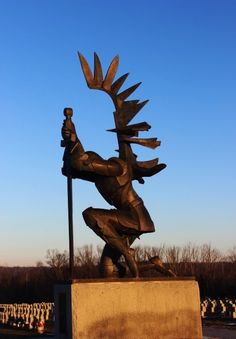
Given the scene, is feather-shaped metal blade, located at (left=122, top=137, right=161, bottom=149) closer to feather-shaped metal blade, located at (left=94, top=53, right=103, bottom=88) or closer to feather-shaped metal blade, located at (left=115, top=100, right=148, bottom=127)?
feather-shaped metal blade, located at (left=115, top=100, right=148, bottom=127)

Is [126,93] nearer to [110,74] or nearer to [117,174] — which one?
[110,74]

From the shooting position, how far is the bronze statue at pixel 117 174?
8266 mm

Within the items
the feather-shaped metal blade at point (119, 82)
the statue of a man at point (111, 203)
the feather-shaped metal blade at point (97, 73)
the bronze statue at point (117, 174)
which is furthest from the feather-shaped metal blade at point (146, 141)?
the feather-shaped metal blade at point (97, 73)

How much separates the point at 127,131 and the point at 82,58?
4.65ft

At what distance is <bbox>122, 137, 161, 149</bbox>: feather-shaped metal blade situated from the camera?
891 cm

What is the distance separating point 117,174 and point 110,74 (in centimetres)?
180

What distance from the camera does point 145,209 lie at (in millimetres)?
8664

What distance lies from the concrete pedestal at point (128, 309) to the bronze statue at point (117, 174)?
44cm

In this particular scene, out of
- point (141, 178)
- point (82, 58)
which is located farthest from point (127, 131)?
point (82, 58)

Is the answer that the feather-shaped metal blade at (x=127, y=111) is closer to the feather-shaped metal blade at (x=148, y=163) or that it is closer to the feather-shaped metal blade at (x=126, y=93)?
the feather-shaped metal blade at (x=126, y=93)

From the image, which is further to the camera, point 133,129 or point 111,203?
point 133,129

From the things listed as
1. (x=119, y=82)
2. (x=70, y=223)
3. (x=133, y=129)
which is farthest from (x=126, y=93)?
(x=70, y=223)

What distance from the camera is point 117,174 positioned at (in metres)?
8.45

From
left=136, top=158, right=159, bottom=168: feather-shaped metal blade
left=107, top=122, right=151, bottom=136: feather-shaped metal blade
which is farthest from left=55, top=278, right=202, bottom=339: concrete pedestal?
left=107, top=122, right=151, bottom=136: feather-shaped metal blade
